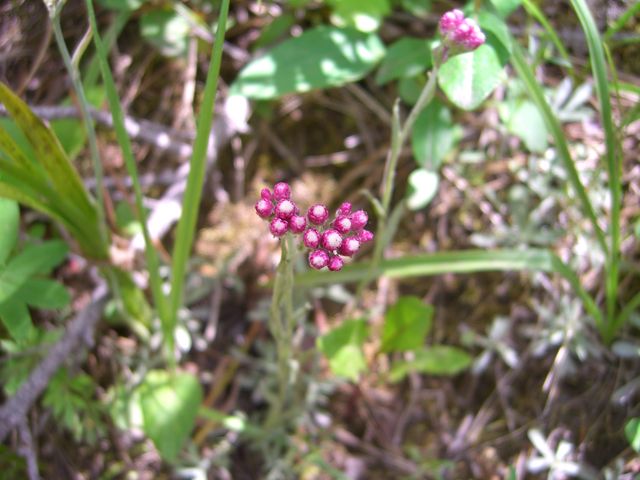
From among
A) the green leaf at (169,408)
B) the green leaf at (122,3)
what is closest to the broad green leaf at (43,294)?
the green leaf at (169,408)

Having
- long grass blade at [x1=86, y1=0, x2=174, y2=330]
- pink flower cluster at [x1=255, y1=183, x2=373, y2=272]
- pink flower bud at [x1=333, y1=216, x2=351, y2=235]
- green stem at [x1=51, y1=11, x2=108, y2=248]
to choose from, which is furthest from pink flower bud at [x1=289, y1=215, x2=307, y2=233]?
green stem at [x1=51, y1=11, x2=108, y2=248]

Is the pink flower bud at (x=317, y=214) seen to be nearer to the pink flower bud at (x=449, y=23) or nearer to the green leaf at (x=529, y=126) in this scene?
the pink flower bud at (x=449, y=23)

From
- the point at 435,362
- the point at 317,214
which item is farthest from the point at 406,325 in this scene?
the point at 317,214

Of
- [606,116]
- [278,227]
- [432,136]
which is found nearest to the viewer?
[278,227]

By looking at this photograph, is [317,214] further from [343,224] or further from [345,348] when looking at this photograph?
[345,348]

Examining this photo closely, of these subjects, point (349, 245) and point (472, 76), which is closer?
point (349, 245)

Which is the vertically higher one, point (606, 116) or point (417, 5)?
point (417, 5)

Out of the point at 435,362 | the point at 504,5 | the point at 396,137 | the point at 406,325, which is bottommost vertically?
the point at 435,362
